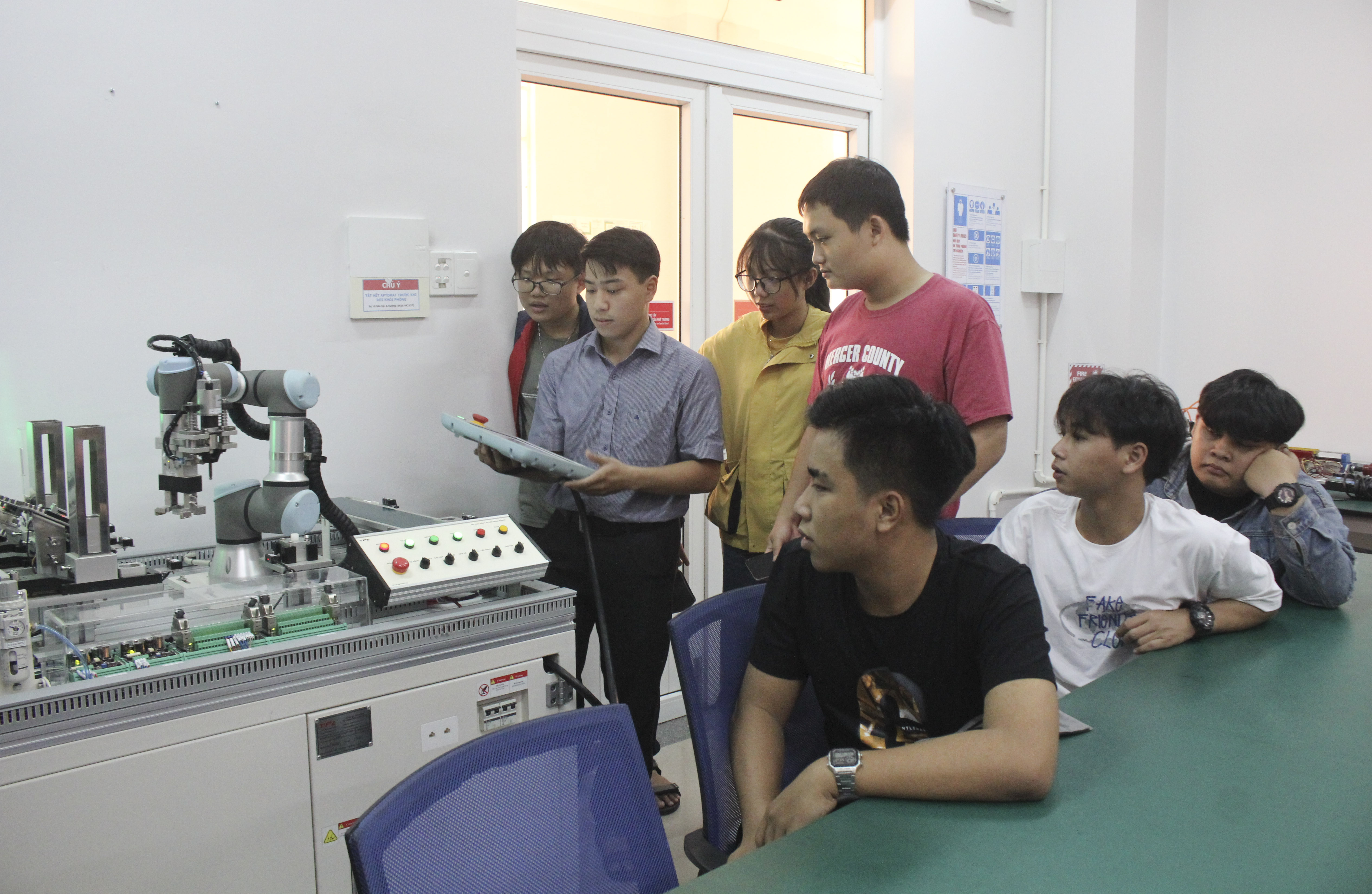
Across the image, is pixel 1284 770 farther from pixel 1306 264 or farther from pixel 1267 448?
pixel 1306 264

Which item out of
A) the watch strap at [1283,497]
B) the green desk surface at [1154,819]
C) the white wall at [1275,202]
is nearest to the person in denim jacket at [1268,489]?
the watch strap at [1283,497]

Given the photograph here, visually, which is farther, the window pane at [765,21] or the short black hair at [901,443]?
the window pane at [765,21]

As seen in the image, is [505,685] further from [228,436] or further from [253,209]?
[253,209]

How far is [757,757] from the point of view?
132 cm

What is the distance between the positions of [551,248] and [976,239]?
82.4 inches

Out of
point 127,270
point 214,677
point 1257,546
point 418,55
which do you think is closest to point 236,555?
point 214,677

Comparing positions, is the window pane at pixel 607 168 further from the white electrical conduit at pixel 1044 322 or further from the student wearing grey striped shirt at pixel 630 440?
the white electrical conduit at pixel 1044 322

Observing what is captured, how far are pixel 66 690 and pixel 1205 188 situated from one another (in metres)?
4.30

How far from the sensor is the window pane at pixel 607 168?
2.93 meters

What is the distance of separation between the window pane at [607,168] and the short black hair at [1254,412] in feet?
5.61

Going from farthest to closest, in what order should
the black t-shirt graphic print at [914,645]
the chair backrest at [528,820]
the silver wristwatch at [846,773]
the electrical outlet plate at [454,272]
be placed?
the electrical outlet plate at [454,272]
the black t-shirt graphic print at [914,645]
the silver wristwatch at [846,773]
the chair backrest at [528,820]

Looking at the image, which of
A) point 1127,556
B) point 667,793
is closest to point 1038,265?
point 1127,556

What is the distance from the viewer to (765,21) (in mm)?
3344

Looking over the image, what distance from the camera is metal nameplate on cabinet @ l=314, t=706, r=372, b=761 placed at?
5.01 feet
